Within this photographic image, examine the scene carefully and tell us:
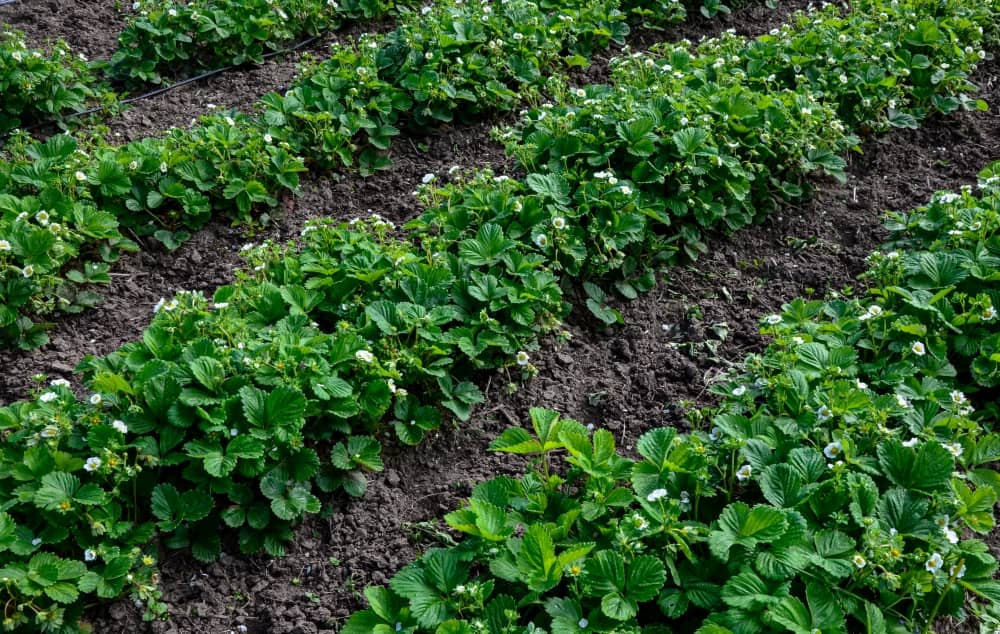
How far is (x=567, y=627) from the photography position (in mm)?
2459

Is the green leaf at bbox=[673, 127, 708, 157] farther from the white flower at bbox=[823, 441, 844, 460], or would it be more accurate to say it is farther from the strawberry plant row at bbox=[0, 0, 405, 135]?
the strawberry plant row at bbox=[0, 0, 405, 135]

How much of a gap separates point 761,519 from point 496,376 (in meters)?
1.37

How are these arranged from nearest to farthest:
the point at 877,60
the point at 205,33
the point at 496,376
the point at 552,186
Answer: the point at 496,376, the point at 552,186, the point at 877,60, the point at 205,33

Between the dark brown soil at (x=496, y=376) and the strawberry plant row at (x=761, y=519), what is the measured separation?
1.02 ft

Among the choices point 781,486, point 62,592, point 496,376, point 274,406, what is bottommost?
point 62,592

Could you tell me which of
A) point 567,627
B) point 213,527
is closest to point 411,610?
point 567,627

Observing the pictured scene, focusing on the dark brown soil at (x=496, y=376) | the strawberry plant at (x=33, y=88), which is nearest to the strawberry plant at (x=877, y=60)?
the dark brown soil at (x=496, y=376)

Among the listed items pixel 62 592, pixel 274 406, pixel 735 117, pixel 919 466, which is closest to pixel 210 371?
pixel 274 406

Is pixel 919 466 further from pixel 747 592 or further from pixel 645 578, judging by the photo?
pixel 645 578

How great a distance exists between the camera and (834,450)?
2846 mm

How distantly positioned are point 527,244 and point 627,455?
1.04 m

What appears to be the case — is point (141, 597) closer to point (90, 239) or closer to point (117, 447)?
point (117, 447)

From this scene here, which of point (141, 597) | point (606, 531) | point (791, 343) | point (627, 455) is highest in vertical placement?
point (791, 343)

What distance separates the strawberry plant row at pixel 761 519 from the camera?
8.21 feet
